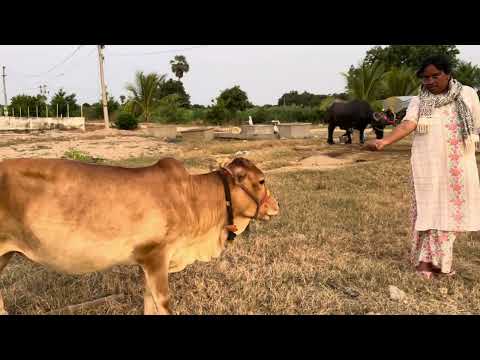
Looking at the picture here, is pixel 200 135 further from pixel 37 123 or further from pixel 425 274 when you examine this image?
pixel 425 274

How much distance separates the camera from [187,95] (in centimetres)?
5862

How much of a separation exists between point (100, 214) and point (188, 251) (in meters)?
0.67

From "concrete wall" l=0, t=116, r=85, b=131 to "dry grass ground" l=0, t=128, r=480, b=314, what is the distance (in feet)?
91.0

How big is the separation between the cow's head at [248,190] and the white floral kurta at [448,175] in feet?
5.41

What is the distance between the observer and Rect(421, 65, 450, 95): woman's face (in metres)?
3.63

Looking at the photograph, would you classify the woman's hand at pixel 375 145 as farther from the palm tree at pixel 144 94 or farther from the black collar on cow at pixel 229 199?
the palm tree at pixel 144 94

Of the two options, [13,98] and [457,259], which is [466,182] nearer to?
[457,259]

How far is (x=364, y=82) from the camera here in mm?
29312

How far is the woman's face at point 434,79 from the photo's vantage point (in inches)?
143

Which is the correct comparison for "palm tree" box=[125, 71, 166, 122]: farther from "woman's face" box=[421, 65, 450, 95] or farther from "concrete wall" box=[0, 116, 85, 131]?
"woman's face" box=[421, 65, 450, 95]

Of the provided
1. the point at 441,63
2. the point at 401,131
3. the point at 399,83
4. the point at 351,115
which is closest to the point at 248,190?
the point at 401,131

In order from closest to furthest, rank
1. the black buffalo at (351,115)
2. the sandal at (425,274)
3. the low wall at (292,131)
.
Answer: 1. the sandal at (425,274)
2. the black buffalo at (351,115)
3. the low wall at (292,131)

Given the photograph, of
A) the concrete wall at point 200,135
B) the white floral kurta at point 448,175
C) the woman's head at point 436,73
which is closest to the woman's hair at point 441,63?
the woman's head at point 436,73

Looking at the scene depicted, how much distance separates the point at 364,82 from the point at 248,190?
28443 mm
